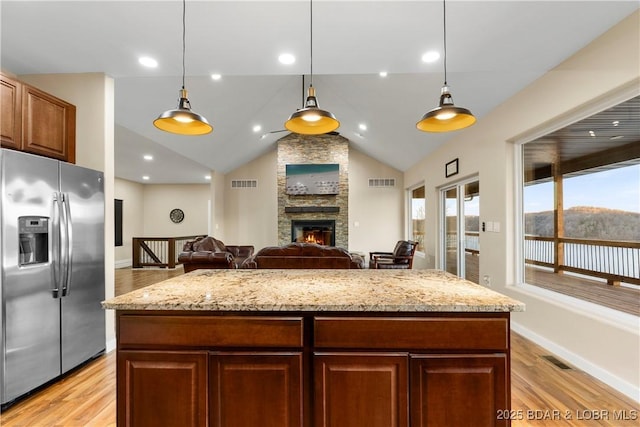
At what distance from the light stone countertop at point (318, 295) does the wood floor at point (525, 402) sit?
0.89 metres

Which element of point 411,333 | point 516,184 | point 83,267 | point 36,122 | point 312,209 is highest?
point 36,122

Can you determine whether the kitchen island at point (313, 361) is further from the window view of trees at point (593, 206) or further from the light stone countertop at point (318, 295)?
the window view of trees at point (593, 206)

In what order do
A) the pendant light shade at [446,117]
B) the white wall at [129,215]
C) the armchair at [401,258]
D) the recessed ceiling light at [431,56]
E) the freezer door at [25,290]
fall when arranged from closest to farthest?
the pendant light shade at [446,117] → the freezer door at [25,290] → the recessed ceiling light at [431,56] → the armchair at [401,258] → the white wall at [129,215]

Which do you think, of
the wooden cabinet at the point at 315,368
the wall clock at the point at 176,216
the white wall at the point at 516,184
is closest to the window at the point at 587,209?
the white wall at the point at 516,184

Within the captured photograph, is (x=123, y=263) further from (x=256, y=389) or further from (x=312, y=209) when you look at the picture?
(x=256, y=389)

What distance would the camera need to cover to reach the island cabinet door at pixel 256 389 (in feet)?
4.95

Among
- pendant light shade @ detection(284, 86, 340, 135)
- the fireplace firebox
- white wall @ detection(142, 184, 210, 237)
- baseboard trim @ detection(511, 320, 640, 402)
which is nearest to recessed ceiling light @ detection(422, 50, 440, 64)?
pendant light shade @ detection(284, 86, 340, 135)

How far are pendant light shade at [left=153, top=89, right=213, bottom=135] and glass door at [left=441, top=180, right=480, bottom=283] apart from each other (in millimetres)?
3998

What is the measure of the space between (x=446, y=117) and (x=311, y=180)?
21.5 feet

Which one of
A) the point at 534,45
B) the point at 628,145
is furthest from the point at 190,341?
the point at 628,145

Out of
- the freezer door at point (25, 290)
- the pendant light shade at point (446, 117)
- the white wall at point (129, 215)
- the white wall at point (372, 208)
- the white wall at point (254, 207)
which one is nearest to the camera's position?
the pendant light shade at point (446, 117)

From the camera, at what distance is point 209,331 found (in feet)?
5.02

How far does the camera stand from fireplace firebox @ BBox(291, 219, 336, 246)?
8.62 meters

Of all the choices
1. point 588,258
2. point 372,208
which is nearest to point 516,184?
point 588,258
